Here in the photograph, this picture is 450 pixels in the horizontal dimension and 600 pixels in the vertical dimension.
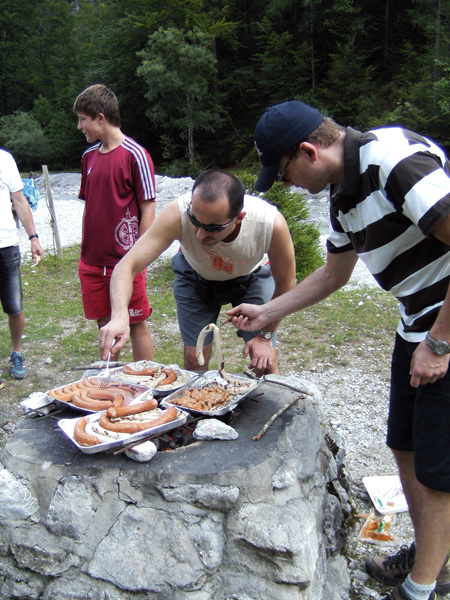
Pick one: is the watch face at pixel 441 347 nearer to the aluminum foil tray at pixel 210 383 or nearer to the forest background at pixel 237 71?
the aluminum foil tray at pixel 210 383

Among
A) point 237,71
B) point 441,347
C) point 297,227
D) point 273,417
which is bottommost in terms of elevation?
point 297,227

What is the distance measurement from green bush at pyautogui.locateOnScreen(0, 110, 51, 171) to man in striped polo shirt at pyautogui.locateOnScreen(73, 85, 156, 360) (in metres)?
31.6

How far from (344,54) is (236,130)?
688 cm

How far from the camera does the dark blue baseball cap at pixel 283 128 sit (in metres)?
1.92

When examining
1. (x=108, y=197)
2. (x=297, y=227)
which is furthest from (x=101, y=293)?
(x=297, y=227)

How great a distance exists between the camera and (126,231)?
372 cm

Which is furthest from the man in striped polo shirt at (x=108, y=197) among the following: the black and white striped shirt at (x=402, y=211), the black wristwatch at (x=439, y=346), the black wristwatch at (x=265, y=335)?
the black wristwatch at (x=439, y=346)

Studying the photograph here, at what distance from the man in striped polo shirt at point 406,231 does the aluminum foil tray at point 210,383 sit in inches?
29.1

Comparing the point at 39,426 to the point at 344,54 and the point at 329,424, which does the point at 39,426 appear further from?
the point at 344,54

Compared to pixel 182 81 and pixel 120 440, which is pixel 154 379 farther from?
pixel 182 81

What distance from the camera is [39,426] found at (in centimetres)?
254

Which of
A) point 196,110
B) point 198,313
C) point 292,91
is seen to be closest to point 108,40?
point 196,110

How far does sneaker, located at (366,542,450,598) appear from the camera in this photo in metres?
2.41

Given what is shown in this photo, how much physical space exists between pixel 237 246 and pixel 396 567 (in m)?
1.81
